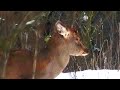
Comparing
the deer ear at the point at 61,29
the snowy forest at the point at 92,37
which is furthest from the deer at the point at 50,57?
the snowy forest at the point at 92,37

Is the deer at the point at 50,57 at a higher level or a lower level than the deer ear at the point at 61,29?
lower

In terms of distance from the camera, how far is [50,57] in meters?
3.50

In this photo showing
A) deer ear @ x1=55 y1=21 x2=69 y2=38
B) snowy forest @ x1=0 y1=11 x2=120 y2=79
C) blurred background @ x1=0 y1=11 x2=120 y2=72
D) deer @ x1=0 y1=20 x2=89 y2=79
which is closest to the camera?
deer @ x1=0 y1=20 x2=89 y2=79

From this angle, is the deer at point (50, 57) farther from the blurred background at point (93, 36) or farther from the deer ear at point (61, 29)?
the blurred background at point (93, 36)

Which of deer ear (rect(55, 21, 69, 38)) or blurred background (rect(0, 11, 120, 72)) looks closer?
deer ear (rect(55, 21, 69, 38))

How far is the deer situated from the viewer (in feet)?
10.2

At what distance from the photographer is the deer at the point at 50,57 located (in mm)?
3119

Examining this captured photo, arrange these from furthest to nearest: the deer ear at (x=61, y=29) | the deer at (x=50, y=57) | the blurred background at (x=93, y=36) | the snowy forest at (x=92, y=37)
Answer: the blurred background at (x=93, y=36), the snowy forest at (x=92, y=37), the deer ear at (x=61, y=29), the deer at (x=50, y=57)

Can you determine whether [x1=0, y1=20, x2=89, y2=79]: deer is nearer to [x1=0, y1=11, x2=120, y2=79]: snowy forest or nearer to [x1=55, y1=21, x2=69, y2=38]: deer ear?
[x1=55, y1=21, x2=69, y2=38]: deer ear

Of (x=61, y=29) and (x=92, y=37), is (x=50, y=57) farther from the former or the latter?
(x=92, y=37)

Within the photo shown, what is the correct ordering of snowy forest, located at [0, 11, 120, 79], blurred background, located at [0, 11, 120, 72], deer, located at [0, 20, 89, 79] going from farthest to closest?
blurred background, located at [0, 11, 120, 72] → snowy forest, located at [0, 11, 120, 79] → deer, located at [0, 20, 89, 79]

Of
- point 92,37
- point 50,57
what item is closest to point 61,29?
point 50,57

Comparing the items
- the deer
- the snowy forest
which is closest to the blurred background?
the snowy forest
